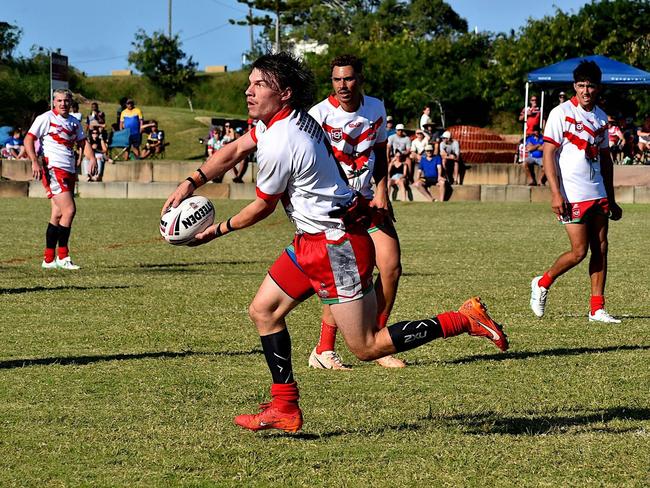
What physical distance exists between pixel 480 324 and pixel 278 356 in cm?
106

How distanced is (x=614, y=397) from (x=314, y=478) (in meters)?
2.50

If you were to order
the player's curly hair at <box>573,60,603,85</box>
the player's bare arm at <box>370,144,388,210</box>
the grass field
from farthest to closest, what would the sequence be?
the player's curly hair at <box>573,60,603,85</box> → the player's bare arm at <box>370,144,388,210</box> → the grass field

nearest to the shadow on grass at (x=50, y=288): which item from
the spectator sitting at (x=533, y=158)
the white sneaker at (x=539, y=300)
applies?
the white sneaker at (x=539, y=300)

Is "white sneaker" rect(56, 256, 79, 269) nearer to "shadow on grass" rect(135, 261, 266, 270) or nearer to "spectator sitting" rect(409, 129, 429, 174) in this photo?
"shadow on grass" rect(135, 261, 266, 270)

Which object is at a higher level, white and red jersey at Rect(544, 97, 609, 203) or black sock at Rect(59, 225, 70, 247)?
white and red jersey at Rect(544, 97, 609, 203)

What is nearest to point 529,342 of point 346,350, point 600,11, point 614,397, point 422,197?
point 346,350

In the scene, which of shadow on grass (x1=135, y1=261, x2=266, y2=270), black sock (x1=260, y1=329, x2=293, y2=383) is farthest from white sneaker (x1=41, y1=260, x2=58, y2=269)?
black sock (x1=260, y1=329, x2=293, y2=383)

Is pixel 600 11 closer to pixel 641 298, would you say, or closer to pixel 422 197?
pixel 422 197

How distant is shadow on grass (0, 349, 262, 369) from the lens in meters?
7.96

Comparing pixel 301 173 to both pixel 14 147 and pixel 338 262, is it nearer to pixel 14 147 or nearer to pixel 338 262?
pixel 338 262

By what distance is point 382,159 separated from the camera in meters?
8.25

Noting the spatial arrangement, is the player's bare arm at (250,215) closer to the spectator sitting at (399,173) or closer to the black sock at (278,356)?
the black sock at (278,356)

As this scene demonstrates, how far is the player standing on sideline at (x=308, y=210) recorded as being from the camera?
18.6ft

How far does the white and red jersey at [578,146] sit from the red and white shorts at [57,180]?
22.4ft
